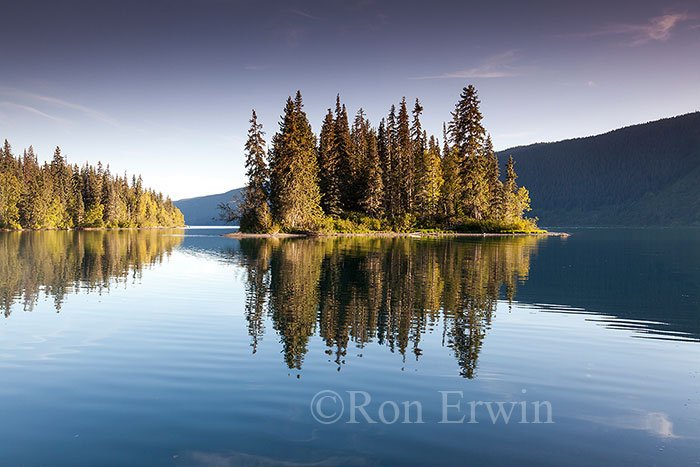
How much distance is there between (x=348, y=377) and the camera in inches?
394

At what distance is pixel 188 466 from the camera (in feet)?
21.2

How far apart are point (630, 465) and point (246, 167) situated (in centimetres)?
7929

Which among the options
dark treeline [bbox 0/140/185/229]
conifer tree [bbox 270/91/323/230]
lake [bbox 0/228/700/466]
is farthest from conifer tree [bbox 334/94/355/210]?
dark treeline [bbox 0/140/185/229]

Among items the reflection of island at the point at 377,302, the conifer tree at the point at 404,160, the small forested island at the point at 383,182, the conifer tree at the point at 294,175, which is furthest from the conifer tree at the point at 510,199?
the reflection of island at the point at 377,302

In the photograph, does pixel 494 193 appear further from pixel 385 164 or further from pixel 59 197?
pixel 59 197

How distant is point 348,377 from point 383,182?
283 feet

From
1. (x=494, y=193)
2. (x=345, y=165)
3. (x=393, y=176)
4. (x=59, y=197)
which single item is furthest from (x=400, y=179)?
(x=59, y=197)

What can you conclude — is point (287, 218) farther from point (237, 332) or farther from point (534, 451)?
point (534, 451)

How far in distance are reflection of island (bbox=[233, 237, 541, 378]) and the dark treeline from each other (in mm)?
116077

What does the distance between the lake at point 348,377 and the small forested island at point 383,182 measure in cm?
6034

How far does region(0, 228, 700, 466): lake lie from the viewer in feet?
23.2

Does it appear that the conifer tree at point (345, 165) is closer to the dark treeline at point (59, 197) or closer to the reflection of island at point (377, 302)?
the reflection of island at point (377, 302)

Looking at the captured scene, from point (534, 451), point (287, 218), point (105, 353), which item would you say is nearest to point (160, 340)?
point (105, 353)

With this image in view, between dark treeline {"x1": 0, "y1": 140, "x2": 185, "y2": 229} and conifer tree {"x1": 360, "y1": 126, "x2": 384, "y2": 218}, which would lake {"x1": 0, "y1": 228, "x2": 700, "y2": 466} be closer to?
conifer tree {"x1": 360, "y1": 126, "x2": 384, "y2": 218}
